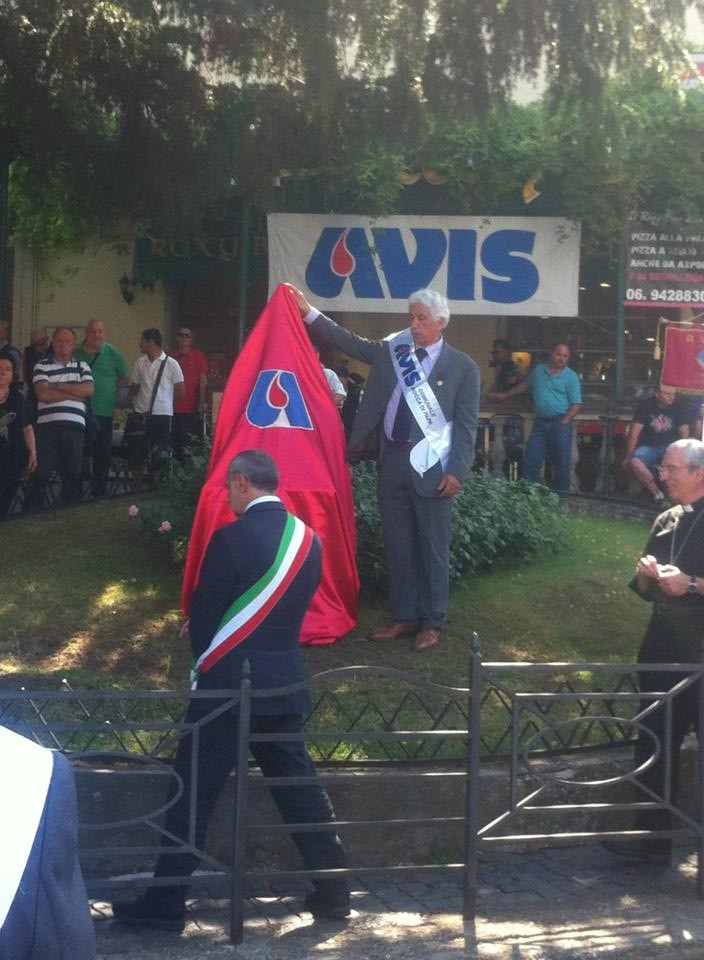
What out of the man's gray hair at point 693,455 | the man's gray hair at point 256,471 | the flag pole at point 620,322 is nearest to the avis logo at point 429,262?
the flag pole at point 620,322

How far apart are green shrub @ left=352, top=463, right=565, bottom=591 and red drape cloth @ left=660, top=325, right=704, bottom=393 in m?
3.81

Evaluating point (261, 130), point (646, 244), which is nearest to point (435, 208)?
point (646, 244)

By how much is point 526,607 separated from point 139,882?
428 centimetres

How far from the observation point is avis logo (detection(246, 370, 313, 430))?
8.32 m

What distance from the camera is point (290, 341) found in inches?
333

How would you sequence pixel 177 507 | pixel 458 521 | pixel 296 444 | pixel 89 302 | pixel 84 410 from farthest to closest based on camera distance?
1. pixel 89 302
2. pixel 84 410
3. pixel 177 507
4. pixel 458 521
5. pixel 296 444

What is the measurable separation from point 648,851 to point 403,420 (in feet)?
9.39

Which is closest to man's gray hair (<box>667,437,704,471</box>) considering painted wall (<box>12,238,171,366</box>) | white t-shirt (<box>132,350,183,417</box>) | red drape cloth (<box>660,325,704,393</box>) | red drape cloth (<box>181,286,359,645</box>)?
red drape cloth (<box>181,286,359,645</box>)

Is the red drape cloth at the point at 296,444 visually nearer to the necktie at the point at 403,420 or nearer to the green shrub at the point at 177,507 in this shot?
the necktie at the point at 403,420

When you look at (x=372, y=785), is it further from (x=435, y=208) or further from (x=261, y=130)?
(x=435, y=208)

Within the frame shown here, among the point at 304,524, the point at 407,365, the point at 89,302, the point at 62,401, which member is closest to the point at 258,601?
the point at 304,524

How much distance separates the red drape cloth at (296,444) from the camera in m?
8.15

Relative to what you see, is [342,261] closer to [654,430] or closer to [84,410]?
[654,430]

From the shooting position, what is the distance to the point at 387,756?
21.5 ft
